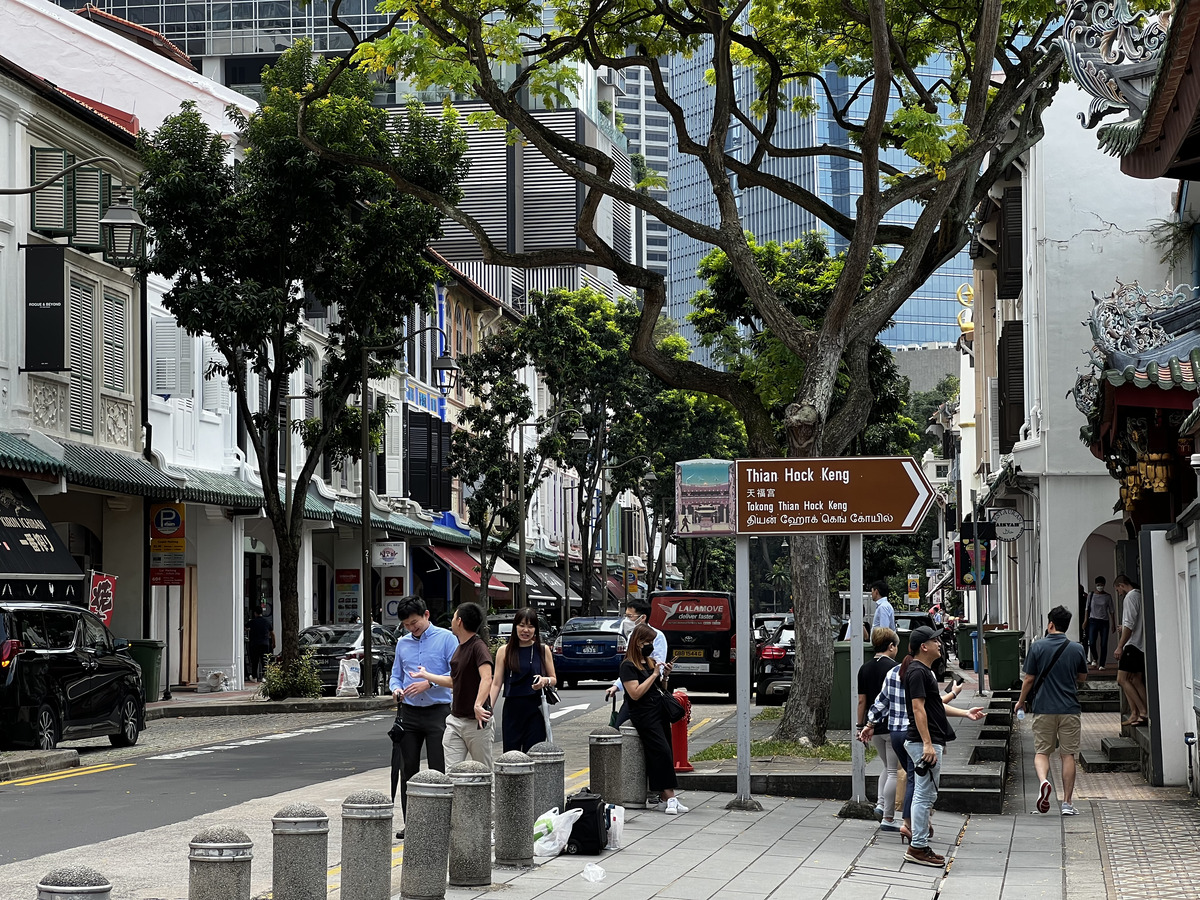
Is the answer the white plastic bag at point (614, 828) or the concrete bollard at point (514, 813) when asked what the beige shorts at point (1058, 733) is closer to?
the white plastic bag at point (614, 828)

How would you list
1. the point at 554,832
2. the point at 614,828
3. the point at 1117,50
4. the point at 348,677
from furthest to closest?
the point at 348,677 < the point at 1117,50 < the point at 614,828 < the point at 554,832

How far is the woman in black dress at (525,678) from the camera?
526 inches

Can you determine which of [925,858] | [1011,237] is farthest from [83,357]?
[925,858]

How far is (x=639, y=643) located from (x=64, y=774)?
7.60 m

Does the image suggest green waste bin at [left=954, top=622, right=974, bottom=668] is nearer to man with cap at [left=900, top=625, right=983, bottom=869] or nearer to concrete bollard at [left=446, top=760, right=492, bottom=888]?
man with cap at [left=900, top=625, right=983, bottom=869]

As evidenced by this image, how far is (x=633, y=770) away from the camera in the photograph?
14.0 metres

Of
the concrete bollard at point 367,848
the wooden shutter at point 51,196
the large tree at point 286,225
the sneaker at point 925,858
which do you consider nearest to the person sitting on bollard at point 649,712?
the sneaker at point 925,858

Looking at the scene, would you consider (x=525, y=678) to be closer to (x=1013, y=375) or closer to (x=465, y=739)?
(x=465, y=739)

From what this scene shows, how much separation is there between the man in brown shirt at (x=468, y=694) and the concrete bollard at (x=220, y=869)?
4.84 meters

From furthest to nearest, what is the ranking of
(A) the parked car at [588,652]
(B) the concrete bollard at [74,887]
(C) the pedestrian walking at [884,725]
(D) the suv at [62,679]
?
(A) the parked car at [588,652] < (D) the suv at [62,679] < (C) the pedestrian walking at [884,725] < (B) the concrete bollard at [74,887]

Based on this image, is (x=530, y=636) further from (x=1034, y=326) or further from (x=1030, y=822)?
(x=1034, y=326)

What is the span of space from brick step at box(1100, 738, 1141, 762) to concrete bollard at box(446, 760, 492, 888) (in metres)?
9.81

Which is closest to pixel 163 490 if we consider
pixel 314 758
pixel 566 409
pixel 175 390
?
pixel 175 390

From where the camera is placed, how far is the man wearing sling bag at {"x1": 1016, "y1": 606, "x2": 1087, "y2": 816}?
14.3 meters
